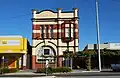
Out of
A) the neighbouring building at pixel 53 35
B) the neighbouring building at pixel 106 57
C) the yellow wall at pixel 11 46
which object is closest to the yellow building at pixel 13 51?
the yellow wall at pixel 11 46

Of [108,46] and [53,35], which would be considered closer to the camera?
[108,46]

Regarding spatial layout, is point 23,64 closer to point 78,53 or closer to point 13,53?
point 13,53

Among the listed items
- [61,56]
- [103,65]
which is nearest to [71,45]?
[61,56]

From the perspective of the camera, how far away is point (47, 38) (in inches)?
2635

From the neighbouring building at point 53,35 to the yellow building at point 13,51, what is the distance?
11.1ft

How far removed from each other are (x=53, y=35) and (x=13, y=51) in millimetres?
9086

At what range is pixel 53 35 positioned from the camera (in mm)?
66875

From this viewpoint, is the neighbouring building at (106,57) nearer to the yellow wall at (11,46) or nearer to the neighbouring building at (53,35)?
the neighbouring building at (53,35)

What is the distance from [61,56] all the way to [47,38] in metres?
4.63

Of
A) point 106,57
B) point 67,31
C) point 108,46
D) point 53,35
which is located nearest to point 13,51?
point 53,35

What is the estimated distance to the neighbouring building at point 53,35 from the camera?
66125 mm

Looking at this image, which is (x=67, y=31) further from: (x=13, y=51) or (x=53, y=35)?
(x=13, y=51)

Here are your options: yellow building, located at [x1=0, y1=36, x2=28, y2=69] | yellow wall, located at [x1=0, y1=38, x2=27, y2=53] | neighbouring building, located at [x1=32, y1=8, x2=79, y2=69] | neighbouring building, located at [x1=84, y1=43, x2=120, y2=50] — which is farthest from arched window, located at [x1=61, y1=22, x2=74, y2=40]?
yellow wall, located at [x1=0, y1=38, x2=27, y2=53]

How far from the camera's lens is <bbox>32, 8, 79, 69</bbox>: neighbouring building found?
6612cm
